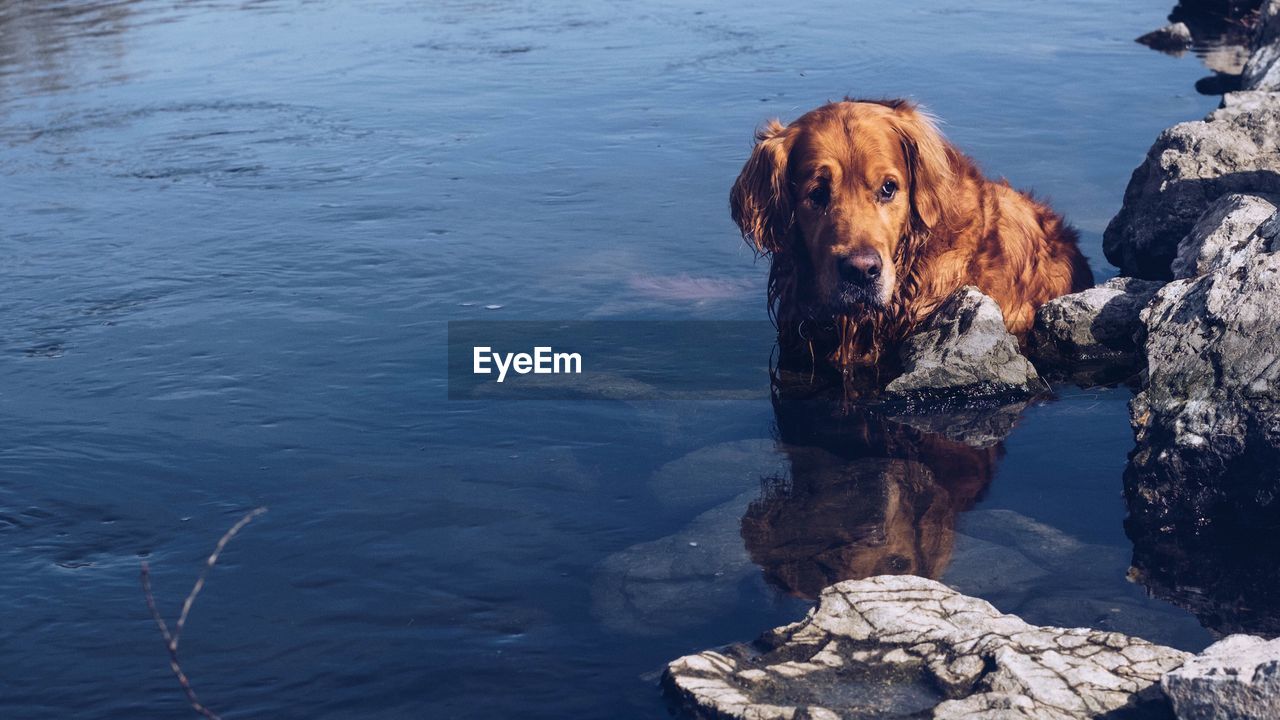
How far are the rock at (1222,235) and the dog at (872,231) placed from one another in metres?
0.70

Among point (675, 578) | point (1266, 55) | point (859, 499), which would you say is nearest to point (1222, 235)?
point (859, 499)

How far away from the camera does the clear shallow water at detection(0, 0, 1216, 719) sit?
4.16 meters

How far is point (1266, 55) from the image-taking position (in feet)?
35.8

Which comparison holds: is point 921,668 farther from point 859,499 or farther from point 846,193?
point 846,193

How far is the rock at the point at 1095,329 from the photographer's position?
20.2 ft

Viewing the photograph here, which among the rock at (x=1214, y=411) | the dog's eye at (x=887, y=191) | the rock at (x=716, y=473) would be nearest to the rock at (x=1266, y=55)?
the dog's eye at (x=887, y=191)

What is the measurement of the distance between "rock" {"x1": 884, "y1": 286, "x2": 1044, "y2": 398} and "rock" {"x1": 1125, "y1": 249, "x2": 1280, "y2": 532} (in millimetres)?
781

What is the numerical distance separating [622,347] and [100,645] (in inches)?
128

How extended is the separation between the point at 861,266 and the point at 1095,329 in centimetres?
139

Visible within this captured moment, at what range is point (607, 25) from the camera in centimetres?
1558

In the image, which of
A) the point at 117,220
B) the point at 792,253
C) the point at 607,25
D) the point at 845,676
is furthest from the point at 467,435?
the point at 607,25

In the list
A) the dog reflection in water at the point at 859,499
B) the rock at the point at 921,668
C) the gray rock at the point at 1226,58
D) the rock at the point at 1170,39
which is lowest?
the dog reflection in water at the point at 859,499

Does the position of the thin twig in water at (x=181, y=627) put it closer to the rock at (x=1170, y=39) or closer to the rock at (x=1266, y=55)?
the rock at (x=1266, y=55)

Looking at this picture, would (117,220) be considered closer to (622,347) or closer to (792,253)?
(622,347)
